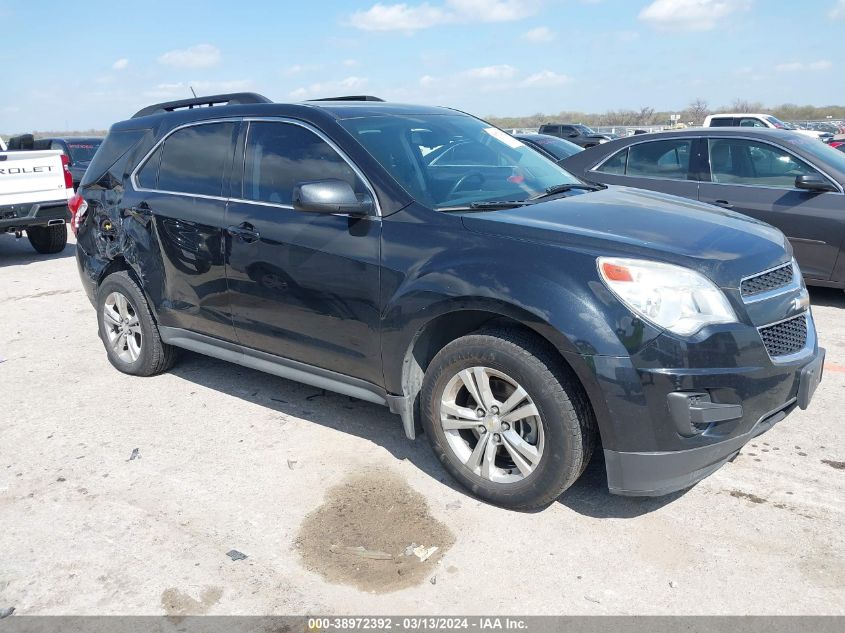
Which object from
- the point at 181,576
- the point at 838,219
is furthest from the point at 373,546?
the point at 838,219

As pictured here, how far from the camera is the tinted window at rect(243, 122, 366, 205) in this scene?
3.86 metres

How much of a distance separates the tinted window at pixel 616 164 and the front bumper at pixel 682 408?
4.71 m

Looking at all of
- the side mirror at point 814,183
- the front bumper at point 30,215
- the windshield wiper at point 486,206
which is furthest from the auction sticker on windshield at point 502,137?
the front bumper at point 30,215

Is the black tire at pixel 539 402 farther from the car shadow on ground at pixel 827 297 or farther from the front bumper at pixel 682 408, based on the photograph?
the car shadow on ground at pixel 827 297

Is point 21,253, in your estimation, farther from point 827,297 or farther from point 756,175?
point 827,297

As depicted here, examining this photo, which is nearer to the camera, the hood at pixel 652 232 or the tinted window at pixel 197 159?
the hood at pixel 652 232

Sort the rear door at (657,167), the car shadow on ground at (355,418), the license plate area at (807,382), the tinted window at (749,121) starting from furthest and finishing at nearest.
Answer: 1. the tinted window at (749,121)
2. the rear door at (657,167)
3. the car shadow on ground at (355,418)
4. the license plate area at (807,382)

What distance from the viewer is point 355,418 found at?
14.7 feet

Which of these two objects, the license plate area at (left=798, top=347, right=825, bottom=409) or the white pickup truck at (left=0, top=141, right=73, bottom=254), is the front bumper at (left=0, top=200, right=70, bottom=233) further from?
the license plate area at (left=798, top=347, right=825, bottom=409)

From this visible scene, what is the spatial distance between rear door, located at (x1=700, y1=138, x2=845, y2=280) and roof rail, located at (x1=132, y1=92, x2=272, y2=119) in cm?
427

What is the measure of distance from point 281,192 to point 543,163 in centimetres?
165

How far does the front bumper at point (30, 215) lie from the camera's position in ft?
31.4

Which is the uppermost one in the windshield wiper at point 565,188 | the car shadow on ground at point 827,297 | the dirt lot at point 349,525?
the windshield wiper at point 565,188

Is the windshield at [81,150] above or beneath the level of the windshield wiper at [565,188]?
above
